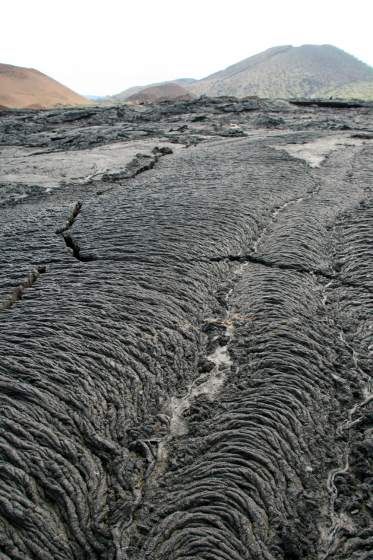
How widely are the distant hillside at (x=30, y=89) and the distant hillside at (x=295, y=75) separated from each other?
2817cm

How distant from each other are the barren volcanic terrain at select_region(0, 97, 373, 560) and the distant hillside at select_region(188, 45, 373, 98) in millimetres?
72496

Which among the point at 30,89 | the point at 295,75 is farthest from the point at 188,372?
the point at 295,75

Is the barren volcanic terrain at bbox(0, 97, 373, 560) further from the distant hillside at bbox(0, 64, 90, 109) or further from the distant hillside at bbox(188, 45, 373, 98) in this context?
the distant hillside at bbox(188, 45, 373, 98)

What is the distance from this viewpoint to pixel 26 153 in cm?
840

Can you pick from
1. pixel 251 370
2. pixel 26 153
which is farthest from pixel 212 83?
pixel 251 370

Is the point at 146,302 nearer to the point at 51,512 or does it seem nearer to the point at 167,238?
the point at 167,238

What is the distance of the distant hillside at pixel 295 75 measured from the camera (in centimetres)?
8194

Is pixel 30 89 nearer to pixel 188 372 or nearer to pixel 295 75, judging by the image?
pixel 188 372

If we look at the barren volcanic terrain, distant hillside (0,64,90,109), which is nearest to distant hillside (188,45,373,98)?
distant hillside (0,64,90,109)

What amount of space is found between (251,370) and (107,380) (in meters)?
0.81

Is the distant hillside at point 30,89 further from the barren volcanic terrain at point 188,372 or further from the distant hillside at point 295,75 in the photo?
the barren volcanic terrain at point 188,372

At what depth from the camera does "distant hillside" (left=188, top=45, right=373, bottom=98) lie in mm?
81938

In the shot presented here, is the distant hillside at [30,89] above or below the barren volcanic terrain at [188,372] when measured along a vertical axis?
above

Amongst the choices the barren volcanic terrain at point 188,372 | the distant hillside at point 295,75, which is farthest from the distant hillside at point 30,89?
the barren volcanic terrain at point 188,372
